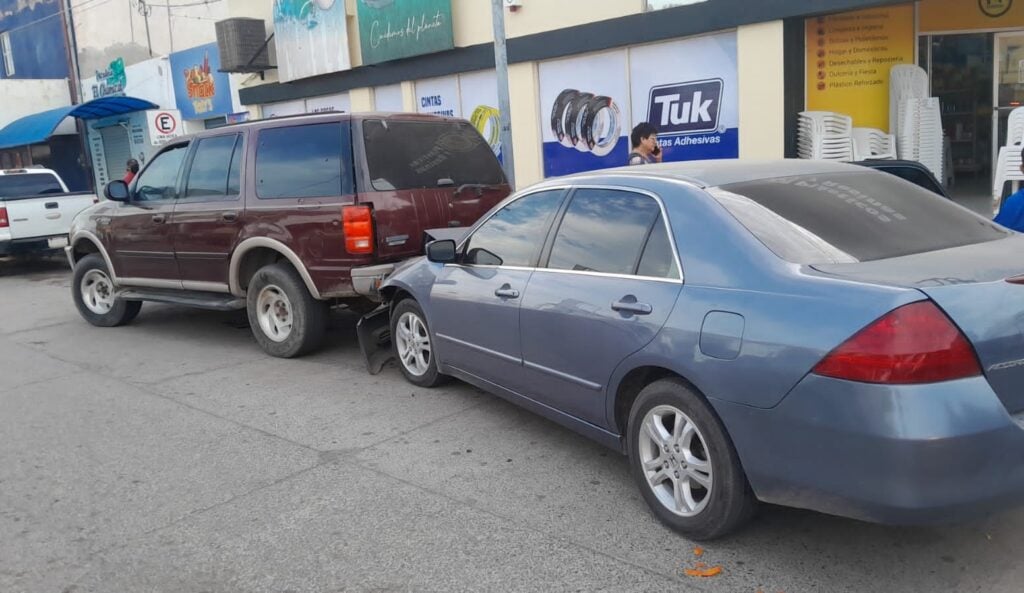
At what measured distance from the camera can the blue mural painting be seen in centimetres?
2105

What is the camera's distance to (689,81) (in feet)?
37.1

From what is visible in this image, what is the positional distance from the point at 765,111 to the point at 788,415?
26.8ft

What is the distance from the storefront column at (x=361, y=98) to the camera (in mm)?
16188

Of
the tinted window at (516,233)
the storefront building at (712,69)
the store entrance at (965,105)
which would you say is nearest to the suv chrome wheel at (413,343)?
the tinted window at (516,233)

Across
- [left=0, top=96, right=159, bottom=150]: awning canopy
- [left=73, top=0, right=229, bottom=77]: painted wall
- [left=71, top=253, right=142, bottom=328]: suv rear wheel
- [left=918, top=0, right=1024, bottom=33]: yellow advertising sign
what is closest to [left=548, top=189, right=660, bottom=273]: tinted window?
[left=71, top=253, right=142, bottom=328]: suv rear wheel

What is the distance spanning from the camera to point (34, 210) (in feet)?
47.0

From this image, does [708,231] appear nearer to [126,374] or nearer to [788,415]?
[788,415]

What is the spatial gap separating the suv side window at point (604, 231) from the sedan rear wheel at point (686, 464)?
2.27 ft

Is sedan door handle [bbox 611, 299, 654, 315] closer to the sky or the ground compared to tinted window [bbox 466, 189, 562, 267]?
closer to the ground

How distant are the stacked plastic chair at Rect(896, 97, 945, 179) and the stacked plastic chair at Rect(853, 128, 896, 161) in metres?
0.14

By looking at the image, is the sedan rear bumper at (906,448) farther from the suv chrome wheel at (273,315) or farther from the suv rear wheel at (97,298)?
the suv rear wheel at (97,298)

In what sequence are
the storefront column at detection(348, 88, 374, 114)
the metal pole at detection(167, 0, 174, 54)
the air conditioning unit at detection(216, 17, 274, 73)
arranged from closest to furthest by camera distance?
the storefront column at detection(348, 88, 374, 114) → the air conditioning unit at detection(216, 17, 274, 73) → the metal pole at detection(167, 0, 174, 54)

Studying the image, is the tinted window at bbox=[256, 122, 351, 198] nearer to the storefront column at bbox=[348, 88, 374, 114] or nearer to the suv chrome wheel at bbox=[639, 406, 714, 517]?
the suv chrome wheel at bbox=[639, 406, 714, 517]

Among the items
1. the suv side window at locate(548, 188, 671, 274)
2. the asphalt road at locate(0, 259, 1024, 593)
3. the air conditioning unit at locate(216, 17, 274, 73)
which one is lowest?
the asphalt road at locate(0, 259, 1024, 593)
